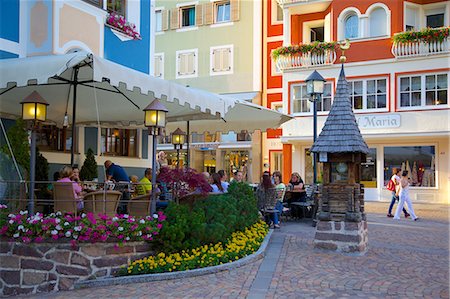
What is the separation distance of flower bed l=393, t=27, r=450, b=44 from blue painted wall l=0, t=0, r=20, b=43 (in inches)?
A: 666

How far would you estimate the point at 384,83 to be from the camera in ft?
79.4

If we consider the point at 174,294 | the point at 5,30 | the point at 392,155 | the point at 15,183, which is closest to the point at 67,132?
the point at 5,30

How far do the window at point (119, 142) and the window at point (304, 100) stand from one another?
37.7 feet

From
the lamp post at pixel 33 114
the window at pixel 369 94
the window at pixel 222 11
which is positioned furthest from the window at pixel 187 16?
the lamp post at pixel 33 114

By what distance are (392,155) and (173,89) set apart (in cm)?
1802

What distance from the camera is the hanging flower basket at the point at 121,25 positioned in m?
14.3

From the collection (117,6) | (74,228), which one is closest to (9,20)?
(117,6)

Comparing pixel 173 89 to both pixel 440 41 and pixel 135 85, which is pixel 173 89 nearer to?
pixel 135 85

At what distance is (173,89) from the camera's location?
8859 millimetres

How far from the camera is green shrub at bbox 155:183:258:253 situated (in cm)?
794

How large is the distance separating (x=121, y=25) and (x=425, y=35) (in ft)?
47.0

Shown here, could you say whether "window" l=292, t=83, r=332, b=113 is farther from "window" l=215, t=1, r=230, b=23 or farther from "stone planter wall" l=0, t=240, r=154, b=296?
"stone planter wall" l=0, t=240, r=154, b=296

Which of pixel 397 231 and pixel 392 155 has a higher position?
pixel 392 155

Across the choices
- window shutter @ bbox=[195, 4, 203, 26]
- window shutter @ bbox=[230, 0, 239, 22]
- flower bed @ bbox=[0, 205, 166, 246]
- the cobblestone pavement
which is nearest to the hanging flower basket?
flower bed @ bbox=[0, 205, 166, 246]
